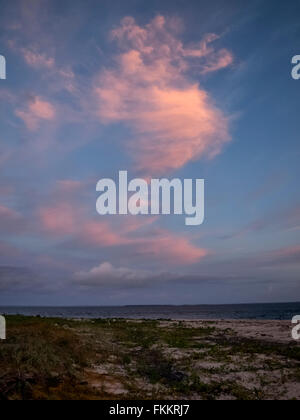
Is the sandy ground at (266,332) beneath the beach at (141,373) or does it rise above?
beneath

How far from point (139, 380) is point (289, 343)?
19080 millimetres

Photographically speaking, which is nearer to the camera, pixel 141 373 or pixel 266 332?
pixel 141 373

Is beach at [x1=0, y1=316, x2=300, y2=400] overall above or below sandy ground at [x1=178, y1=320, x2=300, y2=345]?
above

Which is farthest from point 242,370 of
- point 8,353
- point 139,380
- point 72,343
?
point 8,353

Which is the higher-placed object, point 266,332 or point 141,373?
point 141,373

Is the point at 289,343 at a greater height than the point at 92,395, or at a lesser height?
lesser

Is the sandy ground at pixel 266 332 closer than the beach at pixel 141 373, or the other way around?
the beach at pixel 141 373

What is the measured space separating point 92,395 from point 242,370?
34.7ft

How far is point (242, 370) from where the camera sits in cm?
2130

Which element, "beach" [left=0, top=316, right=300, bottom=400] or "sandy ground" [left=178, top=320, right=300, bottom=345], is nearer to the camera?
"beach" [left=0, top=316, right=300, bottom=400]
